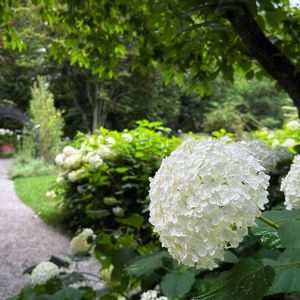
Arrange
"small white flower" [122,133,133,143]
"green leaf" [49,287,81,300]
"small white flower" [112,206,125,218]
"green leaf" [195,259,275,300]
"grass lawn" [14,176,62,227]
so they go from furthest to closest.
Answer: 1. "grass lawn" [14,176,62,227]
2. "small white flower" [122,133,133,143]
3. "small white flower" [112,206,125,218]
4. "green leaf" [49,287,81,300]
5. "green leaf" [195,259,275,300]

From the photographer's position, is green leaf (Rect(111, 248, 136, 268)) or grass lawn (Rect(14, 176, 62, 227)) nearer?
green leaf (Rect(111, 248, 136, 268))

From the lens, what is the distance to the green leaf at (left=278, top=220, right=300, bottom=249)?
61 centimetres

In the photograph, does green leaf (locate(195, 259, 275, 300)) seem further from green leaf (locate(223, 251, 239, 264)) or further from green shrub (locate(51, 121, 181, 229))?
green shrub (locate(51, 121, 181, 229))

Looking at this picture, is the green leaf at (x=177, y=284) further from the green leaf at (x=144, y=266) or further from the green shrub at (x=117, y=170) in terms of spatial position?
the green shrub at (x=117, y=170)

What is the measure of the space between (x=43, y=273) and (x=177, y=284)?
714 mm

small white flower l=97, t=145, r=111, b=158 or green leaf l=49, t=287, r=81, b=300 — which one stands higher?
green leaf l=49, t=287, r=81, b=300

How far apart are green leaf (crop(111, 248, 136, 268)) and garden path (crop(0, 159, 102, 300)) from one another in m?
1.81

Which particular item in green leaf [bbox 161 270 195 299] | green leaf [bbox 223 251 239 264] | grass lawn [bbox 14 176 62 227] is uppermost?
green leaf [bbox 223 251 239 264]

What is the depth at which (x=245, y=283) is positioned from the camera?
0.55m

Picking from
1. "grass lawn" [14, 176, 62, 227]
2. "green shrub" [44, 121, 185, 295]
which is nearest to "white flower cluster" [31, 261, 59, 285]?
"green shrub" [44, 121, 185, 295]

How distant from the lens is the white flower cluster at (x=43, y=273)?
160 centimetres

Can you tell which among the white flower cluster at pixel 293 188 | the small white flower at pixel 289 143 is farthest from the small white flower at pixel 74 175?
the white flower cluster at pixel 293 188

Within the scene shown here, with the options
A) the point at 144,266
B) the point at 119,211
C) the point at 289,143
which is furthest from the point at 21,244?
the point at 144,266

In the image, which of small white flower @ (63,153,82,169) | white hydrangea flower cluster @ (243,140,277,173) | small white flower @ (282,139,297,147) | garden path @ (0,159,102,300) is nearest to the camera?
white hydrangea flower cluster @ (243,140,277,173)
